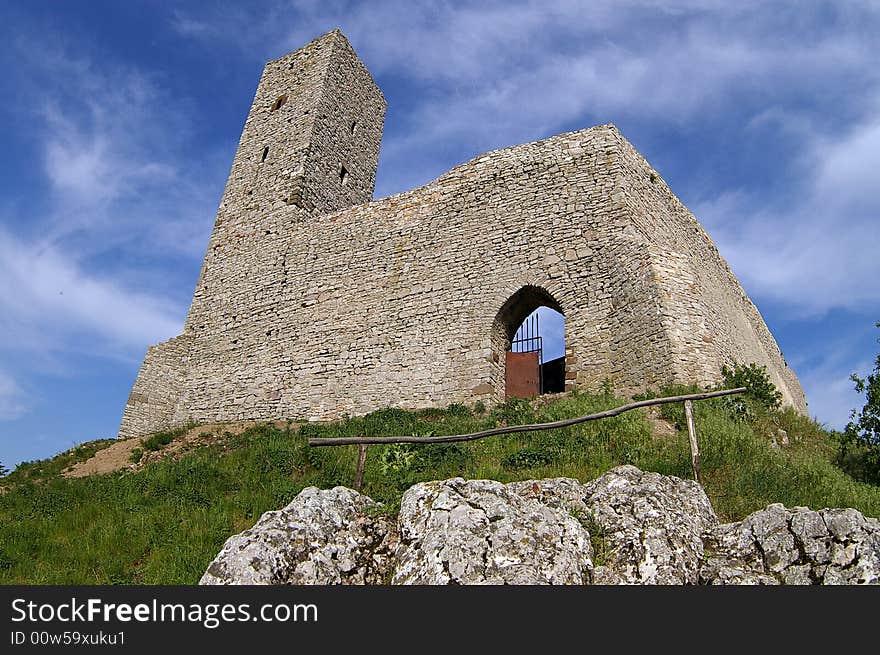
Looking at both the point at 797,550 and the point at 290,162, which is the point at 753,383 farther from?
the point at 290,162

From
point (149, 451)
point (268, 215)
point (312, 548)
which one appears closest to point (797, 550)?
point (312, 548)

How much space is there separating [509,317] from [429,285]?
2071 mm

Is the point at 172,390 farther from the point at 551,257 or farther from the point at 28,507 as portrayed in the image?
the point at 551,257

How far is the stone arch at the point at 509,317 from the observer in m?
13.2

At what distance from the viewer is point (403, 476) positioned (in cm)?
766

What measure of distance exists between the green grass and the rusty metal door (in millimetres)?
1976

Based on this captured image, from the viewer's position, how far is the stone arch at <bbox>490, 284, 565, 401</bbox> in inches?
521

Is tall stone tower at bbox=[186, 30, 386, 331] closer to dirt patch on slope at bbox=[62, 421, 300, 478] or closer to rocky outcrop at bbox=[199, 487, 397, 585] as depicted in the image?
dirt patch on slope at bbox=[62, 421, 300, 478]

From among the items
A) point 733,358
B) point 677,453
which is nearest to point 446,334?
point 733,358

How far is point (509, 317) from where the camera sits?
45.4 ft

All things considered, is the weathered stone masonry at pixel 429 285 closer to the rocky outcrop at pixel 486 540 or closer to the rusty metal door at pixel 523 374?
the rusty metal door at pixel 523 374

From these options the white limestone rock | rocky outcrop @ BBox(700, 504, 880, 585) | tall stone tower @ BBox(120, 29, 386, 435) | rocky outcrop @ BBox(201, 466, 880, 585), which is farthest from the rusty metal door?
rocky outcrop @ BBox(700, 504, 880, 585)

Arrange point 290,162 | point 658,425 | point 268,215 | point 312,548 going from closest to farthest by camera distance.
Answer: point 312,548, point 658,425, point 268,215, point 290,162

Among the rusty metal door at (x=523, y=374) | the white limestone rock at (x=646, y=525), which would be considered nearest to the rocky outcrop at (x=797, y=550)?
the white limestone rock at (x=646, y=525)
